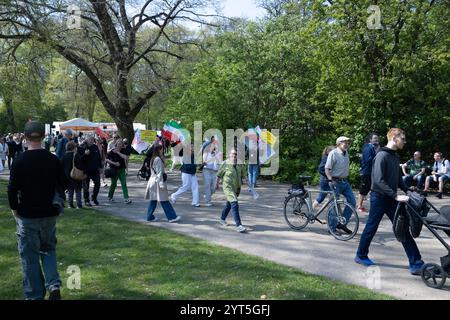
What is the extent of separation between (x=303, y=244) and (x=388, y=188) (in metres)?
2.21

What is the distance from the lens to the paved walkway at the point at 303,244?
5.93 metres

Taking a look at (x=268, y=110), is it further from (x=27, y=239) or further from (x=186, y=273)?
(x=27, y=239)

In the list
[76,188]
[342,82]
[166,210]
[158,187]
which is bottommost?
[166,210]

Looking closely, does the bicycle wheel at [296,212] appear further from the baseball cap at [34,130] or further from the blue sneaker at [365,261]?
the baseball cap at [34,130]

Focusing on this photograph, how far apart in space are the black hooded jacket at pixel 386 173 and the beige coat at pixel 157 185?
4.58 meters

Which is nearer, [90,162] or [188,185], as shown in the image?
[90,162]

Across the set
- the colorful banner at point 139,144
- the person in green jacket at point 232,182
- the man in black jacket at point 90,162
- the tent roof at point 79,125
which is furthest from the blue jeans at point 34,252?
the tent roof at point 79,125

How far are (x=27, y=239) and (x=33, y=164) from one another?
778mm

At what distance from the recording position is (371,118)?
1744 cm

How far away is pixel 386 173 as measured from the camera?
20.6 feet

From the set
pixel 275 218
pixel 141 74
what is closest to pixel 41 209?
pixel 275 218

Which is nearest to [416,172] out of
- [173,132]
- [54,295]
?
[173,132]

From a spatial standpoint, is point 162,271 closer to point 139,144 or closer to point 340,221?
point 340,221

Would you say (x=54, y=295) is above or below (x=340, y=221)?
below
